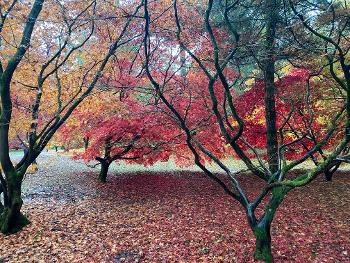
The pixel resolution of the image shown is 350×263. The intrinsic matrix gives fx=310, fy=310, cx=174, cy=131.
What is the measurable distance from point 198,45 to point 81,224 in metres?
7.33

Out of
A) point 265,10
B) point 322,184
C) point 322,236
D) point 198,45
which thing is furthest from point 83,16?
point 322,184

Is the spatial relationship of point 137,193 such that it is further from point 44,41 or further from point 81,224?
point 44,41

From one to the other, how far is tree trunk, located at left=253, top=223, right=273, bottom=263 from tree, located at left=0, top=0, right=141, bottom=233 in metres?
5.23

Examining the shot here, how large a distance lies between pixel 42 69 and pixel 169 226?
17.4ft

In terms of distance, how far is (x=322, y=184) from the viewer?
1209 cm

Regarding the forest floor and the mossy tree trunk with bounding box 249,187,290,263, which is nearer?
the mossy tree trunk with bounding box 249,187,290,263

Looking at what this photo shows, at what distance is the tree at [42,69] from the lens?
763cm

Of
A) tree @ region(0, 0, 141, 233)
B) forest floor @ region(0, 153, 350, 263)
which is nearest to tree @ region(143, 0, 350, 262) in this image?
forest floor @ region(0, 153, 350, 263)

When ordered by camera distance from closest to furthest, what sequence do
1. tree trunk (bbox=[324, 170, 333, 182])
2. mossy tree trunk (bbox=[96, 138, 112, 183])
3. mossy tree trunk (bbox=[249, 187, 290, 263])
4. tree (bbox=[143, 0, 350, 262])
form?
tree (bbox=[143, 0, 350, 262])
mossy tree trunk (bbox=[249, 187, 290, 263])
mossy tree trunk (bbox=[96, 138, 112, 183])
tree trunk (bbox=[324, 170, 333, 182])

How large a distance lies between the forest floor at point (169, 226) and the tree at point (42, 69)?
1418mm

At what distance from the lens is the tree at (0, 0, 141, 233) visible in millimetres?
7633

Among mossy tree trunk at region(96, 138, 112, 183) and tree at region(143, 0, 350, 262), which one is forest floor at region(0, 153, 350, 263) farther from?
mossy tree trunk at region(96, 138, 112, 183)

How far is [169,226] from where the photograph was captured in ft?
26.9

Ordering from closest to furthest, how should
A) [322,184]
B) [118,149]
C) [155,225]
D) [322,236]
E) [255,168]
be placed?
[255,168] → [322,236] → [155,225] → [322,184] → [118,149]
